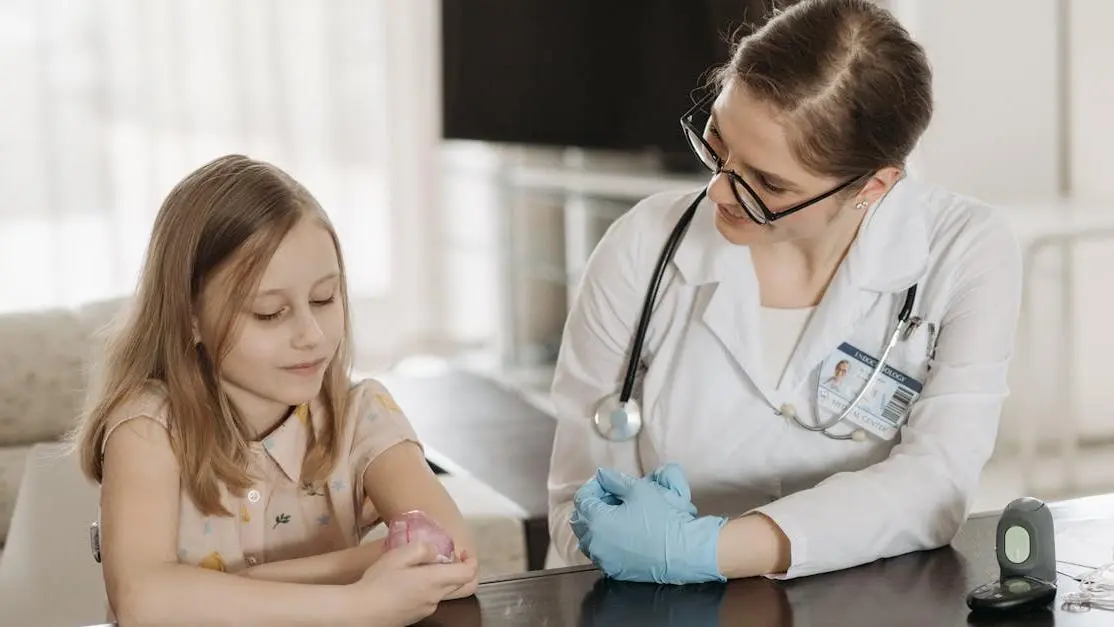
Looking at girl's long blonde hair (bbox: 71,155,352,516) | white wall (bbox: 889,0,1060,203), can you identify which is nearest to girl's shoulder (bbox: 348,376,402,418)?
girl's long blonde hair (bbox: 71,155,352,516)

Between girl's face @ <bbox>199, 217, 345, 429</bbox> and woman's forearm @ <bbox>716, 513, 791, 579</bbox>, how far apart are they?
45 cm

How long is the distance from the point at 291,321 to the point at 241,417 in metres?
0.15

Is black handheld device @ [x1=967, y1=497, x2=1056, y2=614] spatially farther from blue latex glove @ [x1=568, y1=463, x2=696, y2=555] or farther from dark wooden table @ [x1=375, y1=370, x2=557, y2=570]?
dark wooden table @ [x1=375, y1=370, x2=557, y2=570]

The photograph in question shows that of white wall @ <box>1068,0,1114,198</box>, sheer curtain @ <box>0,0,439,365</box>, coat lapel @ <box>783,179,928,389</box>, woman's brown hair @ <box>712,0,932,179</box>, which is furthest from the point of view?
sheer curtain @ <box>0,0,439,365</box>

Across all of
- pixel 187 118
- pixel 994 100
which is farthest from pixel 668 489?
pixel 187 118

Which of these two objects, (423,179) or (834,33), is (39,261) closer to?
(423,179)

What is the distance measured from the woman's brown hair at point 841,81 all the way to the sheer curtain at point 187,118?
404 centimetres

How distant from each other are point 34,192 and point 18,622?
3.55 meters

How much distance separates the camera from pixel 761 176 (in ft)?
5.23

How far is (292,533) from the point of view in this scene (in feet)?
5.16

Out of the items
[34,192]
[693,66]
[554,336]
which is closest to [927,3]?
[693,66]

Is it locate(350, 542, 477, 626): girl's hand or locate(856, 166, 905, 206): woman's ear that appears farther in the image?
A: locate(856, 166, 905, 206): woman's ear

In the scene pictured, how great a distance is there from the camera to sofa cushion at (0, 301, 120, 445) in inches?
95.2

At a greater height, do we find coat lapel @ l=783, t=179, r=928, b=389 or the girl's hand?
coat lapel @ l=783, t=179, r=928, b=389
